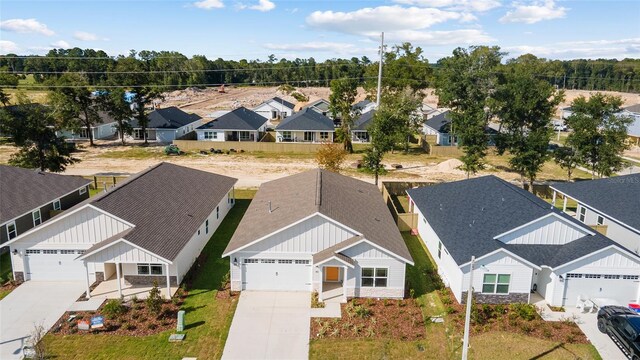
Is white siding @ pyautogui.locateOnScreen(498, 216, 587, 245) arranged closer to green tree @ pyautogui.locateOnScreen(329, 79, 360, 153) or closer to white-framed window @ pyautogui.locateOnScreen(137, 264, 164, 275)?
white-framed window @ pyautogui.locateOnScreen(137, 264, 164, 275)

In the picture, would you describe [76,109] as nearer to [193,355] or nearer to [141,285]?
[141,285]

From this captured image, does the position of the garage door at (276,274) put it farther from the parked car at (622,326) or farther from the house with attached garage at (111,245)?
the parked car at (622,326)

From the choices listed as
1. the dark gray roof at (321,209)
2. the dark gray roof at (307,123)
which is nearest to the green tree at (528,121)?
the dark gray roof at (321,209)

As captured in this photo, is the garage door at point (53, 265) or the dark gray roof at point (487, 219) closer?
the dark gray roof at point (487, 219)

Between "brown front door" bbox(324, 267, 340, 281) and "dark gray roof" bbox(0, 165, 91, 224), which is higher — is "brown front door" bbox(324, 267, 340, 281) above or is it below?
below

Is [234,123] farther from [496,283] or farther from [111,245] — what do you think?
[496,283]

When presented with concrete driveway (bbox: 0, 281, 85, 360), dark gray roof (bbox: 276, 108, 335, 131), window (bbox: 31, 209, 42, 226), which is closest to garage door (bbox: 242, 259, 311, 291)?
concrete driveway (bbox: 0, 281, 85, 360)

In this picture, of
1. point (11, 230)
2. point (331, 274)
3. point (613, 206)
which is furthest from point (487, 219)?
point (11, 230)
